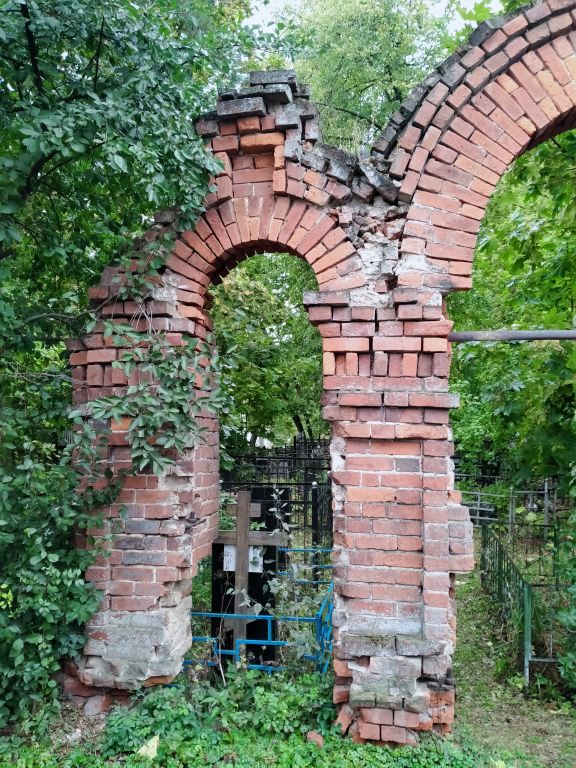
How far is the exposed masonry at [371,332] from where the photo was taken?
3.32 metres

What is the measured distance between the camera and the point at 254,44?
4359mm

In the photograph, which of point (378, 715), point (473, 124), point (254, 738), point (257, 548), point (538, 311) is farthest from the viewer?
point (538, 311)

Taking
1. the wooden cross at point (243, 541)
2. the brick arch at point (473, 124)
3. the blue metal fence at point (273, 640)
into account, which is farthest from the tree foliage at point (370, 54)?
the blue metal fence at point (273, 640)

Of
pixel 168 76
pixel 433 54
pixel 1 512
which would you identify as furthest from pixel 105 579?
pixel 433 54

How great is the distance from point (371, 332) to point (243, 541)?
1.98m

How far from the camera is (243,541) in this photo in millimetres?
4379

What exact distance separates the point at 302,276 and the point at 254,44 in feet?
30.7

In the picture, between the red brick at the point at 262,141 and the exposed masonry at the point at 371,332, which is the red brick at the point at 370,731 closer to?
the exposed masonry at the point at 371,332

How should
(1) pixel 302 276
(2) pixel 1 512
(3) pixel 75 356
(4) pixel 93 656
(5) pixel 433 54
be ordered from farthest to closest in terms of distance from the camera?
(5) pixel 433 54
(1) pixel 302 276
(3) pixel 75 356
(4) pixel 93 656
(2) pixel 1 512

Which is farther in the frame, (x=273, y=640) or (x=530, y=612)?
(x=530, y=612)

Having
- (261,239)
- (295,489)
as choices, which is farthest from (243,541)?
(295,489)

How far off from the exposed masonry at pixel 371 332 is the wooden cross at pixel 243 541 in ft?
1.93

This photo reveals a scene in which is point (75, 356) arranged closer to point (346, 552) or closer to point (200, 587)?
point (346, 552)

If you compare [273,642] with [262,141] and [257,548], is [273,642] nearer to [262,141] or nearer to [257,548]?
[257,548]
